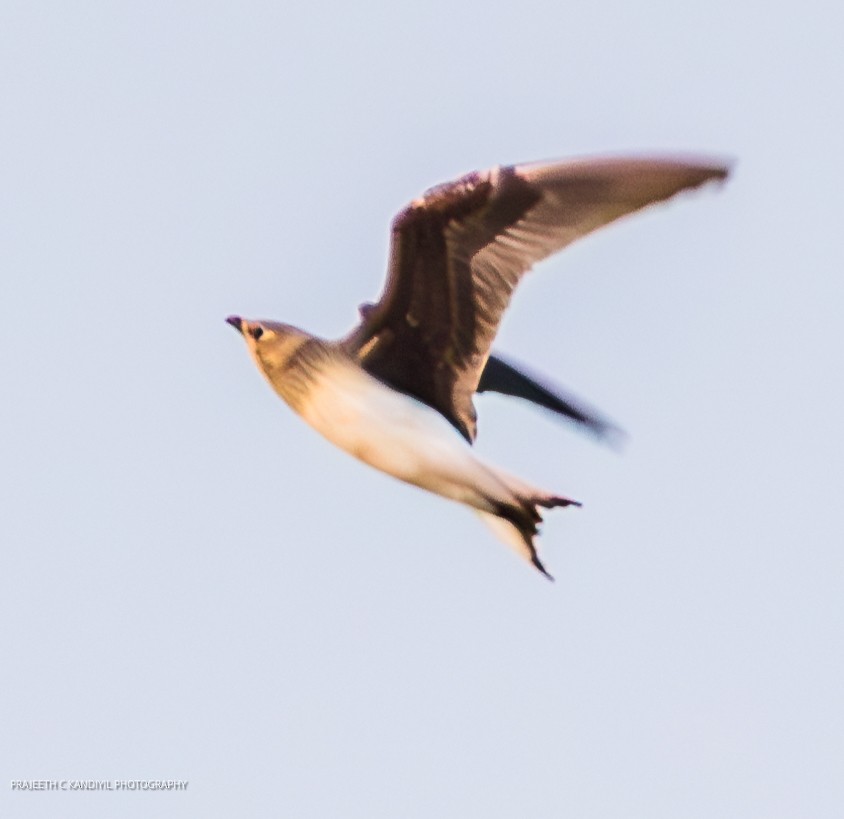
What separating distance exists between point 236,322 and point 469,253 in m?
1.14

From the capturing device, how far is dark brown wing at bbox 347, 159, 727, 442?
7.39 metres

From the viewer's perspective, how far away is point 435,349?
8.35m

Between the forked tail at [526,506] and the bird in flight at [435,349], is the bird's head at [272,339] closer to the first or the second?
the bird in flight at [435,349]

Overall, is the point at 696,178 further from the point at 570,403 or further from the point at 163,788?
the point at 163,788

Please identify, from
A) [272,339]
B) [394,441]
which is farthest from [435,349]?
[272,339]

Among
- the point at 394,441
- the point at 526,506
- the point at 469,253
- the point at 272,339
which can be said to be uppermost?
the point at 469,253

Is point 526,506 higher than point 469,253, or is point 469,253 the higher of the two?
point 469,253

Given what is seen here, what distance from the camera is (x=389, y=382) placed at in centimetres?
845

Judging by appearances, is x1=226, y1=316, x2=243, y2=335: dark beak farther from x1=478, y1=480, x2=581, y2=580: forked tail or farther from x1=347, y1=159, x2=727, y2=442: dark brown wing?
x1=478, y1=480, x2=581, y2=580: forked tail

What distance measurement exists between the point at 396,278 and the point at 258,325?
690 millimetres

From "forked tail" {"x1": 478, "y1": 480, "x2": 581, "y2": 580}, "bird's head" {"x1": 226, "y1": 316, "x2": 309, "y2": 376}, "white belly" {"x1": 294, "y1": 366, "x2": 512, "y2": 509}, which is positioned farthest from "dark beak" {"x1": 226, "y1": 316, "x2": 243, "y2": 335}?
"forked tail" {"x1": 478, "y1": 480, "x2": 581, "y2": 580}

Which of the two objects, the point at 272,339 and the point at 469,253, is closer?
the point at 469,253

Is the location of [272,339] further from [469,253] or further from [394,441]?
[469,253]

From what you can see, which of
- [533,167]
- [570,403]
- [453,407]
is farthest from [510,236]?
[570,403]
